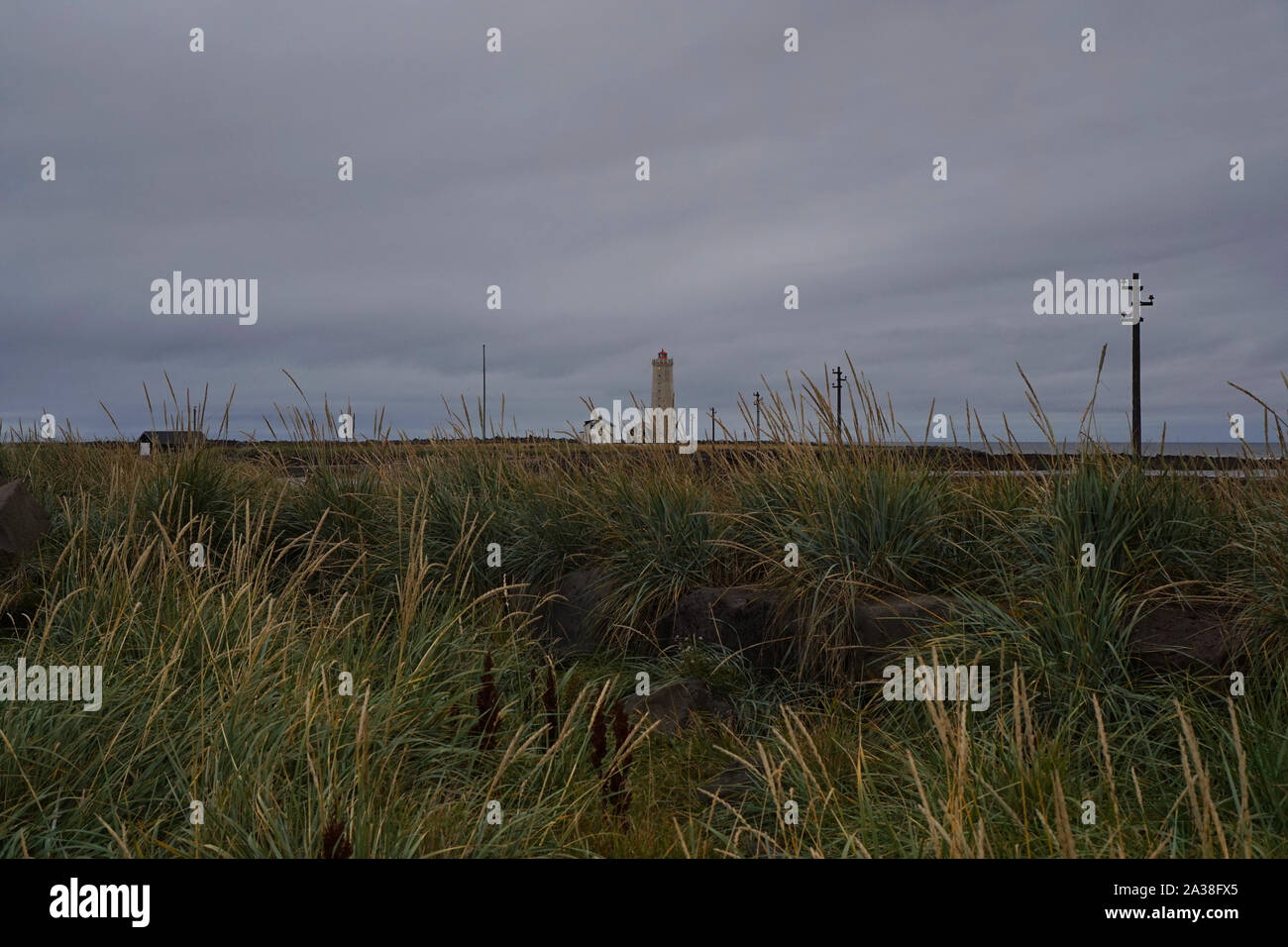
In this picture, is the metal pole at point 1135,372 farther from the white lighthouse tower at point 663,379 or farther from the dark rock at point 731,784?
the dark rock at point 731,784

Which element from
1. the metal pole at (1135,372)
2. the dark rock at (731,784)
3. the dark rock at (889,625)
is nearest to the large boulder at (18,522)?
the dark rock at (731,784)

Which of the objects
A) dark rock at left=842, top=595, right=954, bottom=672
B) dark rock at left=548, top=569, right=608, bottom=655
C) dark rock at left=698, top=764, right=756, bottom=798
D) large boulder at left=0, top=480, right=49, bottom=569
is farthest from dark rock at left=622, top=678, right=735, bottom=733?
large boulder at left=0, top=480, right=49, bottom=569

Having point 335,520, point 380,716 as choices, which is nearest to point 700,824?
point 380,716

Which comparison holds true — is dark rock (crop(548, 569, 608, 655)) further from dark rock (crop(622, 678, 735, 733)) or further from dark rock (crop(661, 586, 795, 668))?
dark rock (crop(622, 678, 735, 733))

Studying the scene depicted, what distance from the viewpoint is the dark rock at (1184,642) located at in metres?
4.48

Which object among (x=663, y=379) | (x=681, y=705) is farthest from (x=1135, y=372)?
(x=681, y=705)

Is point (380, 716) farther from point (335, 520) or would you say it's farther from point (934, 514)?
point (335, 520)

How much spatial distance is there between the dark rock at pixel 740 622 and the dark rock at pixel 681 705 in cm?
39

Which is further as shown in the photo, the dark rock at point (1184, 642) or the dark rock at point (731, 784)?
the dark rock at point (1184, 642)

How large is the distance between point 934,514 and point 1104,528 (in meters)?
1.09

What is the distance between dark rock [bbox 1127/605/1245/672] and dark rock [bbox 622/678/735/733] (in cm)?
219

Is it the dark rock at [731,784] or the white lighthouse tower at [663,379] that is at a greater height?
the white lighthouse tower at [663,379]
